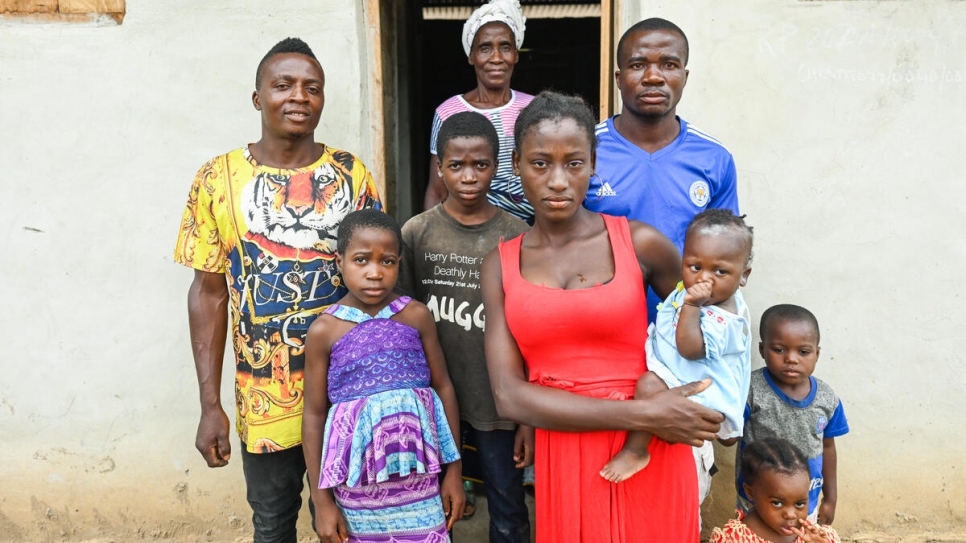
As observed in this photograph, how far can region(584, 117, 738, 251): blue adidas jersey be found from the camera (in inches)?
85.1

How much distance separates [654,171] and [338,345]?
3.83 ft

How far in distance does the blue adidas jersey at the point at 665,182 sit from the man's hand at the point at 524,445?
793 mm

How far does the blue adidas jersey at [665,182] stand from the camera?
2.16 m

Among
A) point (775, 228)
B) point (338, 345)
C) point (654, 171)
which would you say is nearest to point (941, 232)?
point (775, 228)

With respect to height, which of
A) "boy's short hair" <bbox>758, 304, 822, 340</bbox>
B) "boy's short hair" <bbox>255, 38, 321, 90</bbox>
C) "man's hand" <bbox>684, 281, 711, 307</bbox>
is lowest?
"boy's short hair" <bbox>758, 304, 822, 340</bbox>

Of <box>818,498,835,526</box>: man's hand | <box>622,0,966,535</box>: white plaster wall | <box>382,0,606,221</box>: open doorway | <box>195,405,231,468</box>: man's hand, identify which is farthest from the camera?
<box>382,0,606,221</box>: open doorway

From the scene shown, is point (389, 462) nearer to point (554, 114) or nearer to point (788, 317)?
point (554, 114)

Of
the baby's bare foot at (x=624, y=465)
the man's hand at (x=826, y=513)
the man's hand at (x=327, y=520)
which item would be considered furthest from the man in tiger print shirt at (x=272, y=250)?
the man's hand at (x=826, y=513)

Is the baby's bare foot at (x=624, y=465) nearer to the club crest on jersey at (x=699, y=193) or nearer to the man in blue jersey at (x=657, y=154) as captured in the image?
the man in blue jersey at (x=657, y=154)

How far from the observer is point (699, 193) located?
2.19m

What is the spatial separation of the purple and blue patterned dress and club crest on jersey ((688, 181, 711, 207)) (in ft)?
3.31

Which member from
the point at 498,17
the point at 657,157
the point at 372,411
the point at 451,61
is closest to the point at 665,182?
the point at 657,157

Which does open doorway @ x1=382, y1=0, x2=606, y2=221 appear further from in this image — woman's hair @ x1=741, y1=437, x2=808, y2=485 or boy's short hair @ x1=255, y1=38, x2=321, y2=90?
woman's hair @ x1=741, y1=437, x2=808, y2=485

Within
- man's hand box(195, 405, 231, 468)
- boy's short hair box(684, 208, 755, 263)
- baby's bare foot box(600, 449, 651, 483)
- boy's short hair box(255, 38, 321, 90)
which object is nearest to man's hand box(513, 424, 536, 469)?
baby's bare foot box(600, 449, 651, 483)
